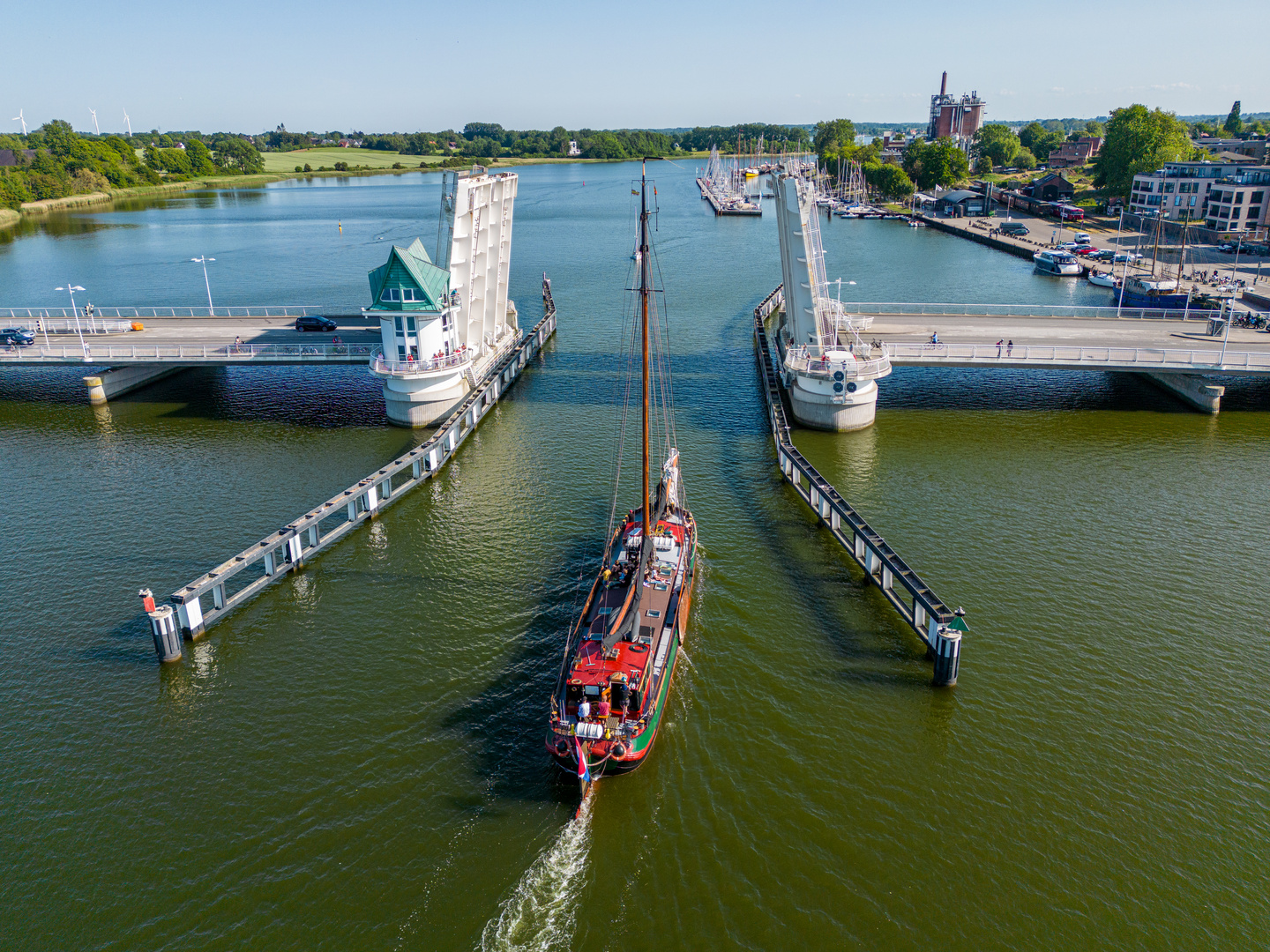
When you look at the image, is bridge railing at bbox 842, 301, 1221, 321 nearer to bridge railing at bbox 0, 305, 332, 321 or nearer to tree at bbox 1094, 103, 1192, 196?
bridge railing at bbox 0, 305, 332, 321

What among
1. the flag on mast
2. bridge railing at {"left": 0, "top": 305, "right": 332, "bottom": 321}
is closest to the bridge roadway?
bridge railing at {"left": 0, "top": 305, "right": 332, "bottom": 321}

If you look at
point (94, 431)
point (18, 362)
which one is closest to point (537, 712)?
point (94, 431)

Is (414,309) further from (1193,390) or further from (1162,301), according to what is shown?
(1162,301)

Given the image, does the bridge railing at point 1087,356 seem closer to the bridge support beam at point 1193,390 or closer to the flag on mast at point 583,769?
the bridge support beam at point 1193,390

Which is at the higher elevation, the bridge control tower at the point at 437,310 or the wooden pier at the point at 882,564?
the bridge control tower at the point at 437,310

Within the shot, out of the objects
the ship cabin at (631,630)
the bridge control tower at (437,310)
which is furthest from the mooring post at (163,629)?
the bridge control tower at (437,310)

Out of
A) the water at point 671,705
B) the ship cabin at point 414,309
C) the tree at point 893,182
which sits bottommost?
the water at point 671,705

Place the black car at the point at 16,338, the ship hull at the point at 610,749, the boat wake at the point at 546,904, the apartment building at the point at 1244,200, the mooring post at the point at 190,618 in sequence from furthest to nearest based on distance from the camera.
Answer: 1. the apartment building at the point at 1244,200
2. the black car at the point at 16,338
3. the mooring post at the point at 190,618
4. the ship hull at the point at 610,749
5. the boat wake at the point at 546,904

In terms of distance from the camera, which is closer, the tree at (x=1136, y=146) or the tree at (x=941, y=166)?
the tree at (x=1136, y=146)
